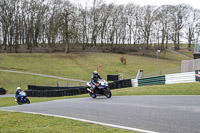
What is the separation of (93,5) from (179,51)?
31.9 meters

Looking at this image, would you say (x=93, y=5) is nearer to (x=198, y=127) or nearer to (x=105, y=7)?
(x=105, y=7)

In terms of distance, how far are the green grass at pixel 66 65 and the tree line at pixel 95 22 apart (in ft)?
17.9

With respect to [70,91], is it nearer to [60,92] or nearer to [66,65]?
[60,92]

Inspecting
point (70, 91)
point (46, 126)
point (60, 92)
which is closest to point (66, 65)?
point (60, 92)

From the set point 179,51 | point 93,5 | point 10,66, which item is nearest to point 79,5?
point 93,5

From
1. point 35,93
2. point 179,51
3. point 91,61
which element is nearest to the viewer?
point 35,93

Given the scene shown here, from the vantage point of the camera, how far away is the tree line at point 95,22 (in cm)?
6531

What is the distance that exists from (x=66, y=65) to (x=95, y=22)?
67.4 ft

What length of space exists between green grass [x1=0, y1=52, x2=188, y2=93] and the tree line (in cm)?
546

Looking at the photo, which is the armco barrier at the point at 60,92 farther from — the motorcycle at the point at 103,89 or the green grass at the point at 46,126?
the green grass at the point at 46,126

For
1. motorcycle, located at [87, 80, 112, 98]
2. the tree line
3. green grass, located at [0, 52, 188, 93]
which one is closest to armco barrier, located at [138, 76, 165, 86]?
motorcycle, located at [87, 80, 112, 98]

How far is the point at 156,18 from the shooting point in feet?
238

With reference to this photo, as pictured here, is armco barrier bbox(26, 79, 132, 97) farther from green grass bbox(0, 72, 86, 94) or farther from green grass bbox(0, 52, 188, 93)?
green grass bbox(0, 52, 188, 93)

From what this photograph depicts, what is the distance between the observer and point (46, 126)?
6688mm
